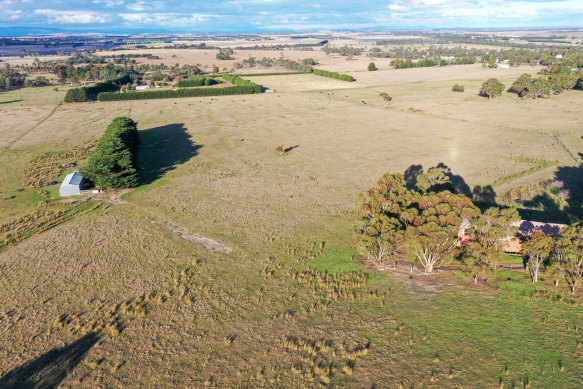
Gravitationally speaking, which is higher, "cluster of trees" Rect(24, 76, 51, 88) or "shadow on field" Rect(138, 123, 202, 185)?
"cluster of trees" Rect(24, 76, 51, 88)

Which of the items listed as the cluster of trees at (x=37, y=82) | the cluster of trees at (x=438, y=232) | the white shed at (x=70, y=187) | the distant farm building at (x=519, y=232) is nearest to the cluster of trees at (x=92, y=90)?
the cluster of trees at (x=37, y=82)

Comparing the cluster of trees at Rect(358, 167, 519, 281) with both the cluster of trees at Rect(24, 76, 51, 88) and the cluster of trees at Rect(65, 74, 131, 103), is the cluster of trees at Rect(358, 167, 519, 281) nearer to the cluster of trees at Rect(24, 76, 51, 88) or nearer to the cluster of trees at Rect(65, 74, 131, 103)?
the cluster of trees at Rect(65, 74, 131, 103)

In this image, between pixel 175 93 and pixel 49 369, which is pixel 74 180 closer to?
pixel 49 369

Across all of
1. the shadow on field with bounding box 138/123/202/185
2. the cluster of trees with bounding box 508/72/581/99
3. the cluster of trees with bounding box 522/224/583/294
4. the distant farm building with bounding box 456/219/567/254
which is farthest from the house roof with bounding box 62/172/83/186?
the cluster of trees with bounding box 508/72/581/99

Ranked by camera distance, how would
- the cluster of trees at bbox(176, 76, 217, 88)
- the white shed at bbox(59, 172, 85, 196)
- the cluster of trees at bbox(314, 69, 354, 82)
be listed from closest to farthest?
the white shed at bbox(59, 172, 85, 196) < the cluster of trees at bbox(176, 76, 217, 88) < the cluster of trees at bbox(314, 69, 354, 82)

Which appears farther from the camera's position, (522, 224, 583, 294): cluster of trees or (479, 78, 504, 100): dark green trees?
(479, 78, 504, 100): dark green trees

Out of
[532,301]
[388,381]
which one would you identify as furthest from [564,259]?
[388,381]

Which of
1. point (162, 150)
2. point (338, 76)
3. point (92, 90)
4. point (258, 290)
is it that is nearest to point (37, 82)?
point (92, 90)
